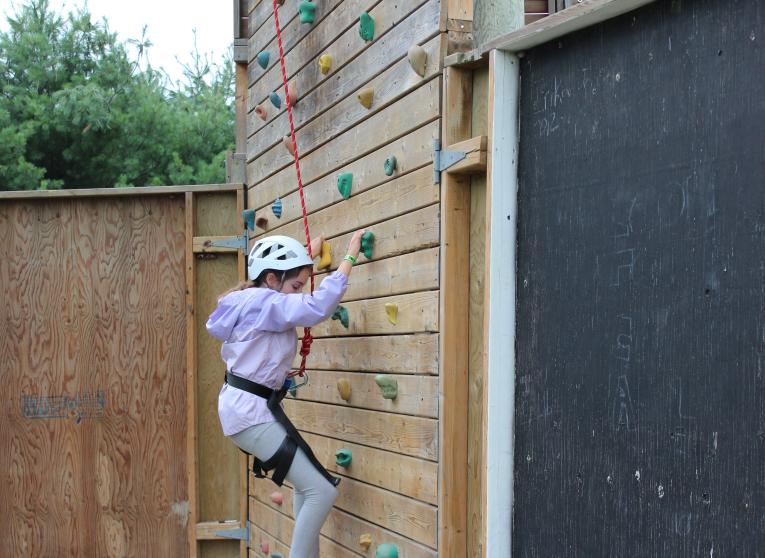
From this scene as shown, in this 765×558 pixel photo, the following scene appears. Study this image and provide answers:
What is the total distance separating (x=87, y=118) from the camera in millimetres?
19891

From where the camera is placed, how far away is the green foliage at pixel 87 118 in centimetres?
1986

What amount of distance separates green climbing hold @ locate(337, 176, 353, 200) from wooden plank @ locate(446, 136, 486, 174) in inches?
45.0

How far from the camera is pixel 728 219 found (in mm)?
3023

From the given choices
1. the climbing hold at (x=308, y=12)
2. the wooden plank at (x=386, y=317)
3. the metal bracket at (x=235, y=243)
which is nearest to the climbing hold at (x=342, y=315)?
the wooden plank at (x=386, y=317)

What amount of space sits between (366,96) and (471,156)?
1101 millimetres

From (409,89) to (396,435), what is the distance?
1.46 m

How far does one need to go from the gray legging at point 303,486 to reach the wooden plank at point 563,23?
207 centimetres

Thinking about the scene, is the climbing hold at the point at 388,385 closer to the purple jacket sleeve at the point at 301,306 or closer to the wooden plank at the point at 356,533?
the purple jacket sleeve at the point at 301,306

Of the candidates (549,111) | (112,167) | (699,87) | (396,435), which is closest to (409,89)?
(549,111)

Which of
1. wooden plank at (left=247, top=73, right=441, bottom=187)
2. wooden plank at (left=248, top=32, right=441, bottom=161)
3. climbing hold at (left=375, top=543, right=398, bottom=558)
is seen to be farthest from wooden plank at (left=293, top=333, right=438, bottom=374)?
wooden plank at (left=248, top=32, right=441, bottom=161)

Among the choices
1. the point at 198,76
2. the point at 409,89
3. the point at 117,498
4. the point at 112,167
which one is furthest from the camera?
the point at 198,76

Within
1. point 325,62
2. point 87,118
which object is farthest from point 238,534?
point 87,118

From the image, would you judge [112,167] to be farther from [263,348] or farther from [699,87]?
[699,87]

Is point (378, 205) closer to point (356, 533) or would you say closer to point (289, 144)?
point (289, 144)
